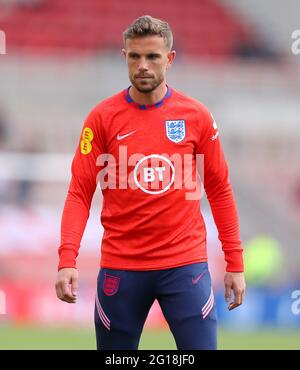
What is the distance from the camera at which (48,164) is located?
47.1 ft

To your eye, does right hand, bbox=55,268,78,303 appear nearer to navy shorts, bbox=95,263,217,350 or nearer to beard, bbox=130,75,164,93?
navy shorts, bbox=95,263,217,350

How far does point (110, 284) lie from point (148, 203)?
43cm

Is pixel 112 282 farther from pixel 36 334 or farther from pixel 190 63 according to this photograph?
pixel 190 63

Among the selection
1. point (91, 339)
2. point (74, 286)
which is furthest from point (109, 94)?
point (74, 286)

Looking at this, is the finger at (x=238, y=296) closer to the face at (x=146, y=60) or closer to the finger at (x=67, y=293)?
the finger at (x=67, y=293)

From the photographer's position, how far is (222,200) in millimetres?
4562

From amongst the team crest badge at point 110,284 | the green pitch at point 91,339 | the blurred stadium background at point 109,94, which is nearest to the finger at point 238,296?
the team crest badge at point 110,284

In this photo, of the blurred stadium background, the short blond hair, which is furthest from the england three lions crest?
the blurred stadium background

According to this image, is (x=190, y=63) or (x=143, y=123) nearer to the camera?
(x=143, y=123)

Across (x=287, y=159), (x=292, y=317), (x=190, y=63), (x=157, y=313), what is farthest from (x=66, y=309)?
(x=190, y=63)

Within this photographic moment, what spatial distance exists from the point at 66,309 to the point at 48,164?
10.4 ft

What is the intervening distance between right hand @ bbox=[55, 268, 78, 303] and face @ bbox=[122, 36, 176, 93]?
0.92 m

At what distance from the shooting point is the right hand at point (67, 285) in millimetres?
4246
